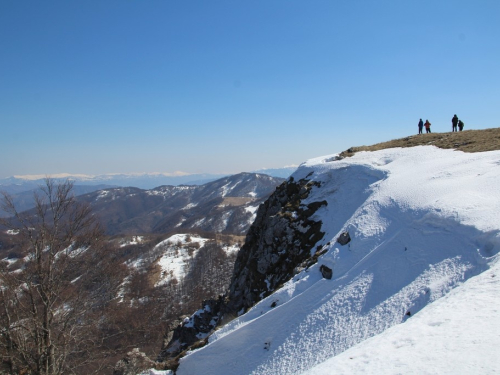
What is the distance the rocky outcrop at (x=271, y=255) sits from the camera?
21.3m

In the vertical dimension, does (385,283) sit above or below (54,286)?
below

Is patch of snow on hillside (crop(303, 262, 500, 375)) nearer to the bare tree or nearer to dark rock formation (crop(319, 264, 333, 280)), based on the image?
dark rock formation (crop(319, 264, 333, 280))

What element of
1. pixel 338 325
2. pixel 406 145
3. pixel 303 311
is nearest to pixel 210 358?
pixel 303 311

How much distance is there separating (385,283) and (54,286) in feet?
50.0

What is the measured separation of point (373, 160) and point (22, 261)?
27.9m

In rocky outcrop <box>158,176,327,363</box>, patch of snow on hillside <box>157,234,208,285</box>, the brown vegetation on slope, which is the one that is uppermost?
the brown vegetation on slope

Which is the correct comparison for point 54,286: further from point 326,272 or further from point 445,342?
point 445,342

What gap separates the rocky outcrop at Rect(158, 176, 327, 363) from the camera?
21281 mm

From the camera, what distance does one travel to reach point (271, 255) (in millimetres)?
23656

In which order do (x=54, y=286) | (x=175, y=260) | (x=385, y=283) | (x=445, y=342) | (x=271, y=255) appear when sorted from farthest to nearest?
(x=175, y=260)
(x=271, y=255)
(x=54, y=286)
(x=385, y=283)
(x=445, y=342)

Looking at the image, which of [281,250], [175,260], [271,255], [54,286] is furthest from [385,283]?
[175,260]

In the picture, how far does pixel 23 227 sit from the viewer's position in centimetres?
1269

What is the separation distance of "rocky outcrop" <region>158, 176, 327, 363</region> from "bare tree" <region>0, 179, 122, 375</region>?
23.8 feet

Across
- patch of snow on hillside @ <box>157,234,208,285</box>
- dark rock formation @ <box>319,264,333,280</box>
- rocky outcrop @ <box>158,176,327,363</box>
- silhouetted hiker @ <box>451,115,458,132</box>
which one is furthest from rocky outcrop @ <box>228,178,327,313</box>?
patch of snow on hillside @ <box>157,234,208,285</box>
